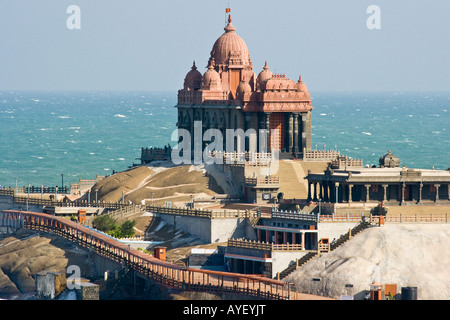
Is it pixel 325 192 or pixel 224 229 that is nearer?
pixel 224 229

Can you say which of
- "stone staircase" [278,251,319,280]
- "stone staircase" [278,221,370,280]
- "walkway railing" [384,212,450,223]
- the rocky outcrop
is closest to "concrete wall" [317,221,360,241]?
"stone staircase" [278,221,370,280]

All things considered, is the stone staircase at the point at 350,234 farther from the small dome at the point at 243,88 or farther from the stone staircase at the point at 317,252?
the small dome at the point at 243,88

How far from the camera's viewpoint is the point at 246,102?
166500 millimetres

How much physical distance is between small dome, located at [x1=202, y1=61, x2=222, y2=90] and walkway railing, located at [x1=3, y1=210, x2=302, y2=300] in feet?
92.4

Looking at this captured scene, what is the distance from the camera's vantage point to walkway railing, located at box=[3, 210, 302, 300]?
411 feet

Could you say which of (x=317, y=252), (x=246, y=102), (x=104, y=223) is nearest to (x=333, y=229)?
(x=317, y=252)

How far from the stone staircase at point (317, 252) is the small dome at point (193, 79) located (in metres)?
45.0

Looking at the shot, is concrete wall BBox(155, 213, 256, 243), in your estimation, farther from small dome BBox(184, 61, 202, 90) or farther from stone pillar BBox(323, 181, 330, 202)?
small dome BBox(184, 61, 202, 90)

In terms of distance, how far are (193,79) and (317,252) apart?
47.3m

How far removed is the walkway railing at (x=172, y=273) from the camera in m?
125

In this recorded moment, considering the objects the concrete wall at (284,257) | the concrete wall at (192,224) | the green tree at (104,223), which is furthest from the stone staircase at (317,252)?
Result: the green tree at (104,223)

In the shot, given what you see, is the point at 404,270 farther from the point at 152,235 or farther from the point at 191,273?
the point at 152,235

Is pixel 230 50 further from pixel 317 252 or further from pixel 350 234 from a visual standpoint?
pixel 317 252
